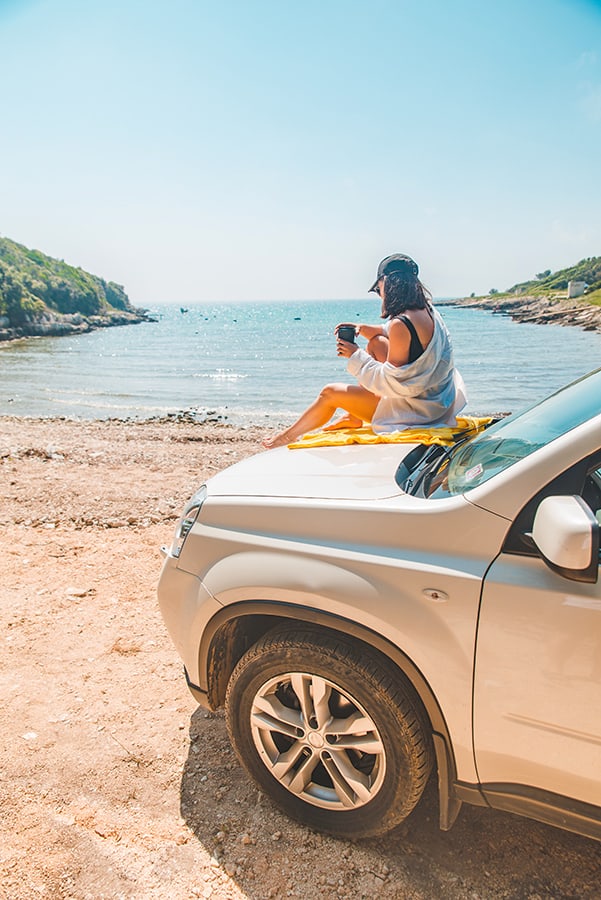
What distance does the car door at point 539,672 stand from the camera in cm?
161

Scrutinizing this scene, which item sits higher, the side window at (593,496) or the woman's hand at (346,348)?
the woman's hand at (346,348)

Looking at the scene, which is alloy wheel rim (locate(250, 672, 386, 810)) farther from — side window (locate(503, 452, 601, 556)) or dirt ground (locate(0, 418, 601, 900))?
side window (locate(503, 452, 601, 556))

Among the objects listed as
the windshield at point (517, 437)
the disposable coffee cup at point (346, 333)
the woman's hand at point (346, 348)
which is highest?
the disposable coffee cup at point (346, 333)

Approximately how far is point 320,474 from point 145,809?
158 cm

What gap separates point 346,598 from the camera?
191 centimetres

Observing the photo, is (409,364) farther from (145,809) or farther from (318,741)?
(145,809)

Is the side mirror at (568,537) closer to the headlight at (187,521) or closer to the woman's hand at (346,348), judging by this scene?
the headlight at (187,521)

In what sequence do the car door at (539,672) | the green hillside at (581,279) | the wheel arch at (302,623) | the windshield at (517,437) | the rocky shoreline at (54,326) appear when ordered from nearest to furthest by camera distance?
the car door at (539,672) < the wheel arch at (302,623) < the windshield at (517,437) < the rocky shoreline at (54,326) < the green hillside at (581,279)

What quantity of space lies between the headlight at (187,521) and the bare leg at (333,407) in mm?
2210

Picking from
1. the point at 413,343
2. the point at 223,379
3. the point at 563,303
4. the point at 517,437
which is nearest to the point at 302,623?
the point at 517,437

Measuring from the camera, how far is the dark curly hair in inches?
152

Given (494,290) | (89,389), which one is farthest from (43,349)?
(494,290)

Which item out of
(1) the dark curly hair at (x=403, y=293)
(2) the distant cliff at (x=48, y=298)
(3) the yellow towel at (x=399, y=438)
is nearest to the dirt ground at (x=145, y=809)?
(3) the yellow towel at (x=399, y=438)

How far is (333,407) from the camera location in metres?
4.89
